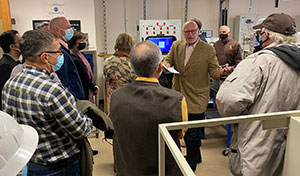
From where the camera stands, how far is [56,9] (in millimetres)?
4062

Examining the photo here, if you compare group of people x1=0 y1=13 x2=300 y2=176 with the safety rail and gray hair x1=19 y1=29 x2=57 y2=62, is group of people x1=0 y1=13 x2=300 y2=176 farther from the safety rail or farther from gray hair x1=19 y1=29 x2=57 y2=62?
the safety rail

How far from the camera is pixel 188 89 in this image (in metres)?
2.44

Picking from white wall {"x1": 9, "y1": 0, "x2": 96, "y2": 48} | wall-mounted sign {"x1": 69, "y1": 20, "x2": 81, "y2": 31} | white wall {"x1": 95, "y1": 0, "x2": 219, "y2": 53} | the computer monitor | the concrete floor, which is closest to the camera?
the concrete floor

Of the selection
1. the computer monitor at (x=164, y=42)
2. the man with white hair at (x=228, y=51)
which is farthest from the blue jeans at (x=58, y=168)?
the computer monitor at (x=164, y=42)

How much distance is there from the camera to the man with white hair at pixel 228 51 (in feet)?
12.0

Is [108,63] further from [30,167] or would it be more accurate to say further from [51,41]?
[30,167]

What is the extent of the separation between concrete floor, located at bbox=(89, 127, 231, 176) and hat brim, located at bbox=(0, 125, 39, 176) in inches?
70.3

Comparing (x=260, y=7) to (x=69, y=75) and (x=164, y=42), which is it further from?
(x=69, y=75)

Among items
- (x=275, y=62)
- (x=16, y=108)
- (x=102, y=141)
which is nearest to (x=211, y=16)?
(x=102, y=141)

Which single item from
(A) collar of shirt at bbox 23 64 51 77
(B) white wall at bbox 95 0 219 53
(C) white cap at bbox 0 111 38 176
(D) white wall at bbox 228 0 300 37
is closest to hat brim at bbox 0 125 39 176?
(C) white cap at bbox 0 111 38 176

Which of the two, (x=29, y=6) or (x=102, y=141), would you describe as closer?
(x=102, y=141)

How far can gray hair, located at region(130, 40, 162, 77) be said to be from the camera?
1289 mm

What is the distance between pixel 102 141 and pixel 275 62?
262cm

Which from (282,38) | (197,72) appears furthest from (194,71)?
(282,38)
